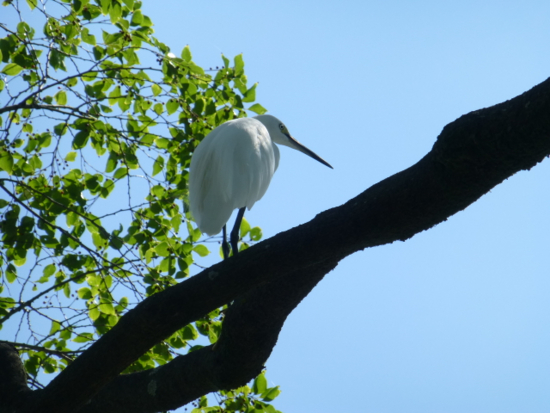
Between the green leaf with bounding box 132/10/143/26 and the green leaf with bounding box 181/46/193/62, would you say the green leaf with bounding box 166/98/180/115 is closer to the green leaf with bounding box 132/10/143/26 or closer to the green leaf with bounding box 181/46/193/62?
the green leaf with bounding box 181/46/193/62

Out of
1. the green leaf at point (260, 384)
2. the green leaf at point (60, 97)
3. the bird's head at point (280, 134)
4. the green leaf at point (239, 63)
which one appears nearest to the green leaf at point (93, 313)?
the green leaf at point (260, 384)

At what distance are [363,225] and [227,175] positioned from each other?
1941mm

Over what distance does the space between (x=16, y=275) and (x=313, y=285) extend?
2.42 metres

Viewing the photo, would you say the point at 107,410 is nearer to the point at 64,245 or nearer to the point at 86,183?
the point at 64,245

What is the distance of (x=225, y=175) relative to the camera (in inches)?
143

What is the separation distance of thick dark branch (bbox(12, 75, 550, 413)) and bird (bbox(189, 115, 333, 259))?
4.29 feet

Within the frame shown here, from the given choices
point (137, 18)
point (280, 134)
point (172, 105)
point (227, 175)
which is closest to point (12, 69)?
point (137, 18)

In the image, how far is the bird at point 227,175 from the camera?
3543 mm

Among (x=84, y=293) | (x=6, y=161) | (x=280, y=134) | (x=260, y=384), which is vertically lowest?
(x=260, y=384)

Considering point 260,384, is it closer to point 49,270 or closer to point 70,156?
point 49,270

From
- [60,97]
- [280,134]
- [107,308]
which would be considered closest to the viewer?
[107,308]

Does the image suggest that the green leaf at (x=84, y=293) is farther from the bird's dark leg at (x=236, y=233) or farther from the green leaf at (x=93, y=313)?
the bird's dark leg at (x=236, y=233)

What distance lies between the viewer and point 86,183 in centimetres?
372

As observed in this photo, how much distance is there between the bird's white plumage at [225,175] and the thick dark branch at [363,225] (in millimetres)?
1312
